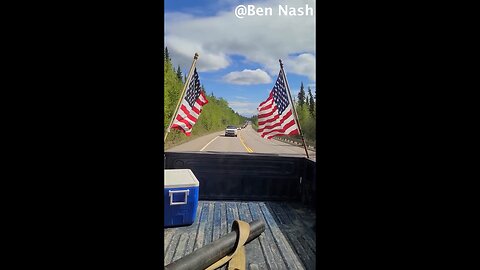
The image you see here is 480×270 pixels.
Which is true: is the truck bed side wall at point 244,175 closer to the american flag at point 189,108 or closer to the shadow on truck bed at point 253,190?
the shadow on truck bed at point 253,190

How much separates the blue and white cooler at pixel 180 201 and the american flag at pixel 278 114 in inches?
72.3

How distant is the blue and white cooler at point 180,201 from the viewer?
399cm

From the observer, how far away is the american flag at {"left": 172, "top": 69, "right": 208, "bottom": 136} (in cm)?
404

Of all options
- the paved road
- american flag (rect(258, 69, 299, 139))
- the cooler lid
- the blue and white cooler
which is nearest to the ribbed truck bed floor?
the blue and white cooler

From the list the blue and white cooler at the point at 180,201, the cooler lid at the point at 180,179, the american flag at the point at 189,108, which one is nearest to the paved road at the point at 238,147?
the cooler lid at the point at 180,179

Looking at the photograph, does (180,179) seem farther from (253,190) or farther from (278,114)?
(278,114)

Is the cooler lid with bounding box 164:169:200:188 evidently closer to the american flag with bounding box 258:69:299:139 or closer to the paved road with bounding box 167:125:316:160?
the american flag with bounding box 258:69:299:139

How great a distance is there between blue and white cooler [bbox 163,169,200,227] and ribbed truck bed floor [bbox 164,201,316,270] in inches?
4.8

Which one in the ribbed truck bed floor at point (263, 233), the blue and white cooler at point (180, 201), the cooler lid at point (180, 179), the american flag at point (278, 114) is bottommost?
the ribbed truck bed floor at point (263, 233)

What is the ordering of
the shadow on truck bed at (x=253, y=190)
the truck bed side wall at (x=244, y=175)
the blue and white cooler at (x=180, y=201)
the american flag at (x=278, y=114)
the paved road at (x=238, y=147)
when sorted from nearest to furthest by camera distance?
the blue and white cooler at (x=180, y=201) → the shadow on truck bed at (x=253, y=190) → the american flag at (x=278, y=114) → the truck bed side wall at (x=244, y=175) → the paved road at (x=238, y=147)
